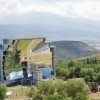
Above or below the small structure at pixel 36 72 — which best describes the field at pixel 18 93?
below

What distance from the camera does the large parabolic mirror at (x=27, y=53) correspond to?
357ft

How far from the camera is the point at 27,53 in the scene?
371 ft

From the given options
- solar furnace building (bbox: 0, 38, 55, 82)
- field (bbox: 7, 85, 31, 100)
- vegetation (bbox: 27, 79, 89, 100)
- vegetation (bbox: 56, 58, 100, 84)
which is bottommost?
field (bbox: 7, 85, 31, 100)

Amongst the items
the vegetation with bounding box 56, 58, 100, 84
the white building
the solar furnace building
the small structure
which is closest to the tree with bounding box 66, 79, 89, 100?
the vegetation with bounding box 56, 58, 100, 84

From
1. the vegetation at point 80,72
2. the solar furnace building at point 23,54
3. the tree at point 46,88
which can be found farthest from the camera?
the vegetation at point 80,72

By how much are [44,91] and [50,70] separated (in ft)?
140

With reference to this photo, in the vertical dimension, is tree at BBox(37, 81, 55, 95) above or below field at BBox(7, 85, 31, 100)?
above

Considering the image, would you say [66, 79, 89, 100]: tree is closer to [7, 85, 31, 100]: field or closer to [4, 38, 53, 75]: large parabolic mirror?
[7, 85, 31, 100]: field

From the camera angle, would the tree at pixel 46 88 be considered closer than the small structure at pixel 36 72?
Yes

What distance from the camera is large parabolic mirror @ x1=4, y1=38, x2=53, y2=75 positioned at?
109 meters

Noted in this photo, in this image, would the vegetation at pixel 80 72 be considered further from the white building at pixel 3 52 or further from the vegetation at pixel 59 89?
the vegetation at pixel 59 89

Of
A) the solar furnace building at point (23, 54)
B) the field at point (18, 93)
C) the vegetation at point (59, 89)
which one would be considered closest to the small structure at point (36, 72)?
the solar furnace building at point (23, 54)

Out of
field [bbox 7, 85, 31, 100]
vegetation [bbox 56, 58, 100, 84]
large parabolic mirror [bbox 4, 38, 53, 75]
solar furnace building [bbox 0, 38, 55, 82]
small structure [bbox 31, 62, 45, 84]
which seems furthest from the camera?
small structure [bbox 31, 62, 45, 84]

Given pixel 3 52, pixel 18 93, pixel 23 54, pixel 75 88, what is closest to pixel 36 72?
pixel 23 54
